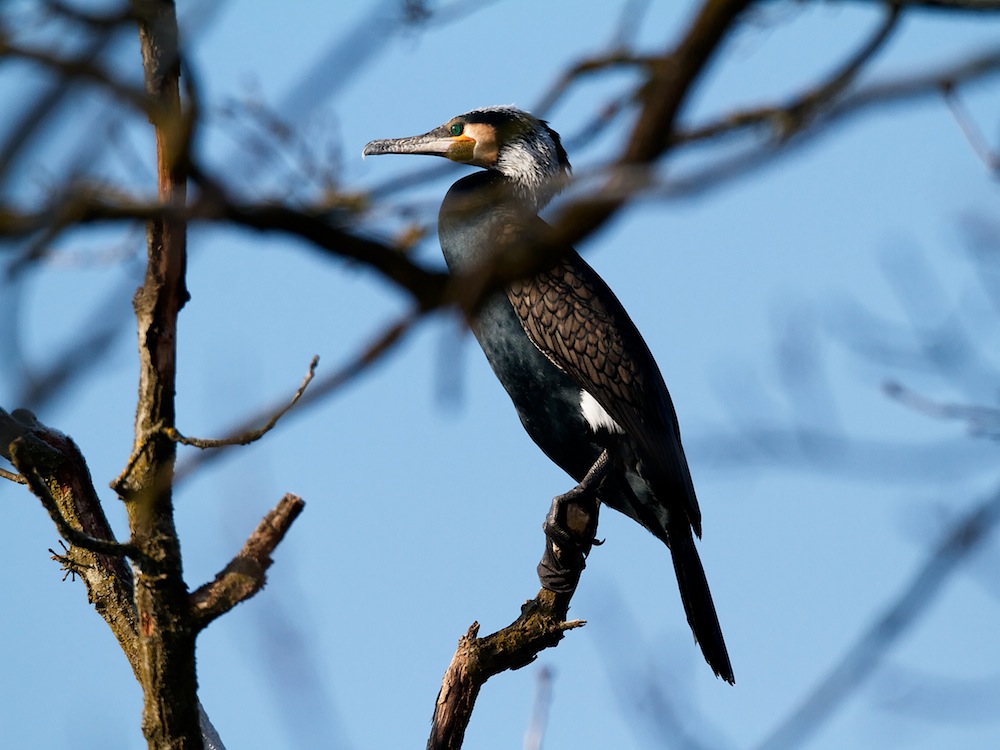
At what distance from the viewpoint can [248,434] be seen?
240cm

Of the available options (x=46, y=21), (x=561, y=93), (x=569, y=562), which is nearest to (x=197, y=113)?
(x=46, y=21)

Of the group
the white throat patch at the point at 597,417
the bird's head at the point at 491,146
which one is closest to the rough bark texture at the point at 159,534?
the white throat patch at the point at 597,417

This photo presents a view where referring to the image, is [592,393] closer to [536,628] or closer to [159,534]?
Result: [536,628]

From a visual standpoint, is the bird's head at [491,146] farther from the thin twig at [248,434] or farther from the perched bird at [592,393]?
the thin twig at [248,434]

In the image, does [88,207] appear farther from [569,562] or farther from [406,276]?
[569,562]

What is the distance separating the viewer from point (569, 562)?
13.6 ft

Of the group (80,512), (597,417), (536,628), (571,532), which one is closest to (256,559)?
(80,512)

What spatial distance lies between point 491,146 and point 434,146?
0.27 metres

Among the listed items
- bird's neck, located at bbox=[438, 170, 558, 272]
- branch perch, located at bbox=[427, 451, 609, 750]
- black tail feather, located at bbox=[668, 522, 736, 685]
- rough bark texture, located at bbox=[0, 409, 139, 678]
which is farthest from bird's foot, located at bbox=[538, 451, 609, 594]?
rough bark texture, located at bbox=[0, 409, 139, 678]

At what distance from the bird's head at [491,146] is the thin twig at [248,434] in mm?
2844

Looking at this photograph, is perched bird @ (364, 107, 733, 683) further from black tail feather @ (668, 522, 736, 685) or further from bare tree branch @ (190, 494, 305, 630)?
bare tree branch @ (190, 494, 305, 630)

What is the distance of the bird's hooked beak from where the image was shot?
5.39m

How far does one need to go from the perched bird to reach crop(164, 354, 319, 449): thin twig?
2.03 m

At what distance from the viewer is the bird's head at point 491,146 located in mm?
5320
